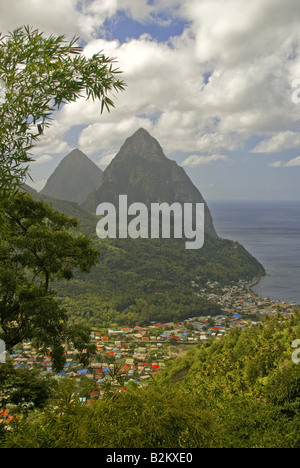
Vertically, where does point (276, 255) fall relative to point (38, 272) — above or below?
below

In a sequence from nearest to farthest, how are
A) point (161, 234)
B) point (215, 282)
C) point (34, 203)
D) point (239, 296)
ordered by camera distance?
1. point (34, 203)
2. point (239, 296)
3. point (215, 282)
4. point (161, 234)

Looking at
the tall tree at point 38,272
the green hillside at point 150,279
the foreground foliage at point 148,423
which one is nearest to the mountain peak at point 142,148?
the green hillside at point 150,279

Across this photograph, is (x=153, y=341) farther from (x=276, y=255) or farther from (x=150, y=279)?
(x=276, y=255)

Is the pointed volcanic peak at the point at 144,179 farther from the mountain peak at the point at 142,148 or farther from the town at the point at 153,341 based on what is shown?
the town at the point at 153,341

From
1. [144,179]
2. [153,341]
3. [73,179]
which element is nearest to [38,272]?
[153,341]

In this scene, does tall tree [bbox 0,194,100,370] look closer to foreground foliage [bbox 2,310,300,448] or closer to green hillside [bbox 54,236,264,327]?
foreground foliage [bbox 2,310,300,448]
